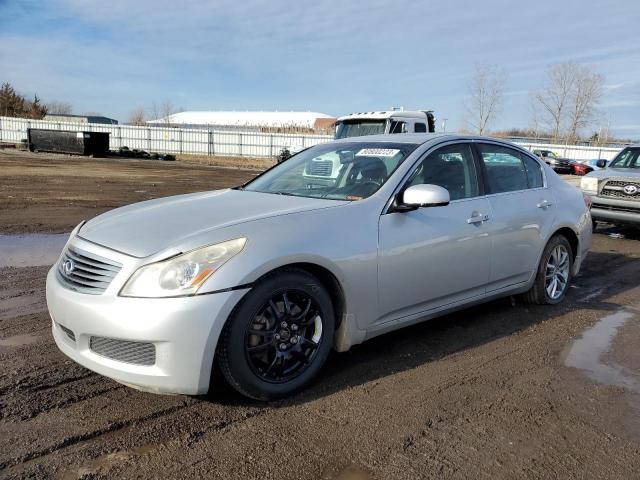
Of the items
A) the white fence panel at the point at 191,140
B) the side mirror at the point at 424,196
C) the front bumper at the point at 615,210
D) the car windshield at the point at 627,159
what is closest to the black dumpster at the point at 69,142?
the white fence panel at the point at 191,140

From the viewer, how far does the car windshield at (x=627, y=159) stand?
10688 mm

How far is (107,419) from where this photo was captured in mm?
3053

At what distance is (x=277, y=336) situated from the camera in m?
3.25

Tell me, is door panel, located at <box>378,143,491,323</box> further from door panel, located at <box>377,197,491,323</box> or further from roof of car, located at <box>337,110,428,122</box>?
roof of car, located at <box>337,110,428,122</box>

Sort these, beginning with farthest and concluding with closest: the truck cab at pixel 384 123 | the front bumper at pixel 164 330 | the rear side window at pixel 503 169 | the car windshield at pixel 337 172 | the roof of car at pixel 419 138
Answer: the truck cab at pixel 384 123 → the rear side window at pixel 503 169 → the roof of car at pixel 419 138 → the car windshield at pixel 337 172 → the front bumper at pixel 164 330

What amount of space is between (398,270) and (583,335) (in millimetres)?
2072

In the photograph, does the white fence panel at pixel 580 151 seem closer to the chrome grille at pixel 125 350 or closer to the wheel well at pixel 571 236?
the wheel well at pixel 571 236

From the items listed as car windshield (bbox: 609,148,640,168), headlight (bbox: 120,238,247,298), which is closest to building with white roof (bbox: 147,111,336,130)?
car windshield (bbox: 609,148,640,168)

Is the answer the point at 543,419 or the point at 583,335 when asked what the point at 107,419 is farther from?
the point at 583,335

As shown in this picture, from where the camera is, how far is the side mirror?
12.3ft

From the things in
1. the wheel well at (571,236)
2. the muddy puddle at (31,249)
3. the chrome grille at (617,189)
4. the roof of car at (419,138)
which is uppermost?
the roof of car at (419,138)

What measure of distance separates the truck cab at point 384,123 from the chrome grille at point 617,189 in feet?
14.5

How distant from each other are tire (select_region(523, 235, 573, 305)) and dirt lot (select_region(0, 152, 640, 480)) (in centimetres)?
52

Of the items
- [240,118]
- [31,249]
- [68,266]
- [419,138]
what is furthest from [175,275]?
[240,118]
